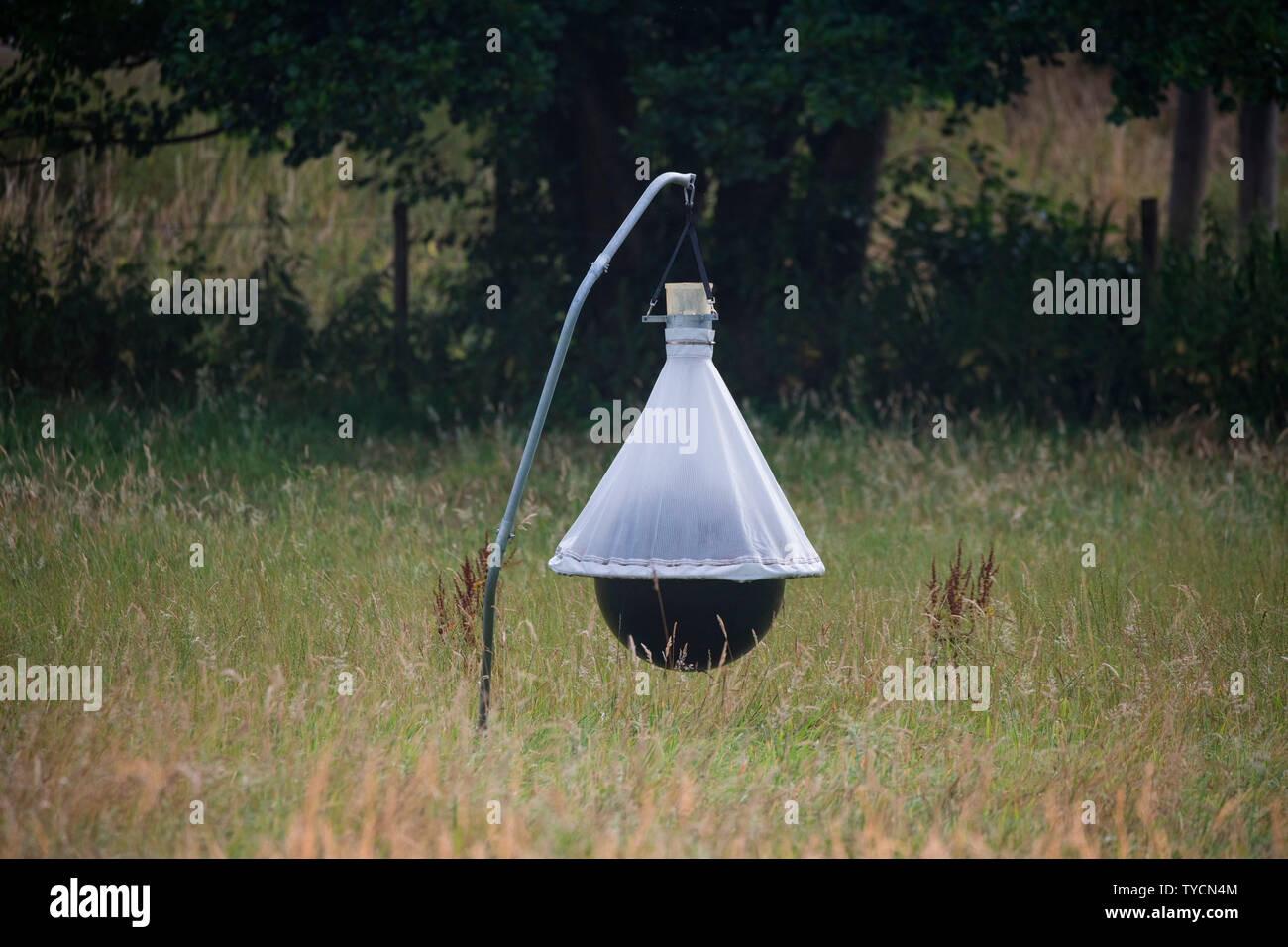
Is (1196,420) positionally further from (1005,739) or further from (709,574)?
(709,574)

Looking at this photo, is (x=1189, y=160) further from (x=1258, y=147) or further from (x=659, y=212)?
(x=659, y=212)

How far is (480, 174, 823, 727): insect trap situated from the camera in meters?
4.36

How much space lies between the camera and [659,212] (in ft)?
41.3

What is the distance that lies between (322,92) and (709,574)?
746 cm

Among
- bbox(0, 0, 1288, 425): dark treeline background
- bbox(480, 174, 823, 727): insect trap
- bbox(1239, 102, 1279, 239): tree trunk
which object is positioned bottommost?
bbox(480, 174, 823, 727): insect trap

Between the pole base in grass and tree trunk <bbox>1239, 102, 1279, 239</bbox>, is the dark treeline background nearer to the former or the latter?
tree trunk <bbox>1239, 102, 1279, 239</bbox>

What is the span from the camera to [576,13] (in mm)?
11562

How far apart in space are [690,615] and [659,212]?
28.3 ft

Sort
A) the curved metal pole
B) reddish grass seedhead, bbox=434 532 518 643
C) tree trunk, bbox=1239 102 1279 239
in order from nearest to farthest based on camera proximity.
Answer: the curved metal pole
reddish grass seedhead, bbox=434 532 518 643
tree trunk, bbox=1239 102 1279 239

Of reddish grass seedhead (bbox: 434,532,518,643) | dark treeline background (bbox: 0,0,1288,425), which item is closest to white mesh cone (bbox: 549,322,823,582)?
reddish grass seedhead (bbox: 434,532,518,643)

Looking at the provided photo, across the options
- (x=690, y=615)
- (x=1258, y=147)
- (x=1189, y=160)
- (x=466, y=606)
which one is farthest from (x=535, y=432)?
(x=1189, y=160)

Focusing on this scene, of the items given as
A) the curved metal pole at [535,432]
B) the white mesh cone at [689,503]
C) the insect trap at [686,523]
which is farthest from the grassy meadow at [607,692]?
the white mesh cone at [689,503]

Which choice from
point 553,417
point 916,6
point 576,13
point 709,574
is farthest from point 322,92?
point 709,574

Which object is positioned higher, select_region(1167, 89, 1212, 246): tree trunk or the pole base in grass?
select_region(1167, 89, 1212, 246): tree trunk
